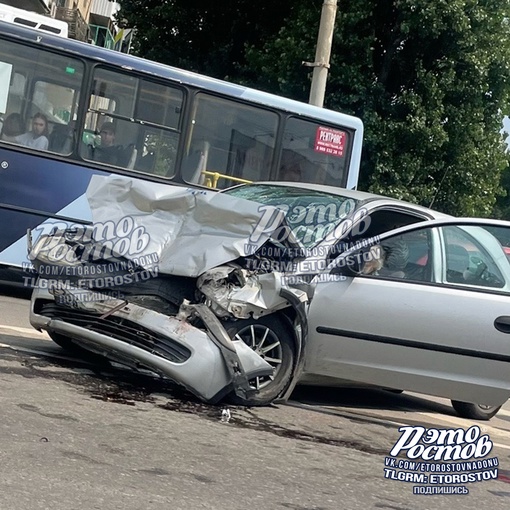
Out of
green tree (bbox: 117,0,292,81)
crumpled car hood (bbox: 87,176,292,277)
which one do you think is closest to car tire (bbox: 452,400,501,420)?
crumpled car hood (bbox: 87,176,292,277)

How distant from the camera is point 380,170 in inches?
730

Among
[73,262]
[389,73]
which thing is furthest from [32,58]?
[389,73]

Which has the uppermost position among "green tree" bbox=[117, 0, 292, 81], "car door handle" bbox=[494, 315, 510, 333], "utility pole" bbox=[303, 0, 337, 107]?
"green tree" bbox=[117, 0, 292, 81]

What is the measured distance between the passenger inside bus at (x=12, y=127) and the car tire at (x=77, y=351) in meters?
4.01

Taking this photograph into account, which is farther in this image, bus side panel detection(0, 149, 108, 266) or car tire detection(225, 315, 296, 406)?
bus side panel detection(0, 149, 108, 266)

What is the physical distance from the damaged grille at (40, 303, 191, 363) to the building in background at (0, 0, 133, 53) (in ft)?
56.8

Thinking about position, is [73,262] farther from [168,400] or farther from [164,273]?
[168,400]

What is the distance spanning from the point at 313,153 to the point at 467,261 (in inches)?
223

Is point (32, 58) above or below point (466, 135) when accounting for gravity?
below

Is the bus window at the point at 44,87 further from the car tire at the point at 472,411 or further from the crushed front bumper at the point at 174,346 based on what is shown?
the car tire at the point at 472,411

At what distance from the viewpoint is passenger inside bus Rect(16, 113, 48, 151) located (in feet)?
35.2

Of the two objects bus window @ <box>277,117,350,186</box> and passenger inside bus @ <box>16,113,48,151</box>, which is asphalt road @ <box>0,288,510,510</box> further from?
bus window @ <box>277,117,350,186</box>

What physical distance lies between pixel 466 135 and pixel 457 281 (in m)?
13.1

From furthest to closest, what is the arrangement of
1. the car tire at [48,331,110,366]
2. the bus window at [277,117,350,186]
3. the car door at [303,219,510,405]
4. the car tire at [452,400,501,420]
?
the bus window at [277,117,350,186] < the car tire at [452,400,501,420] < the car tire at [48,331,110,366] < the car door at [303,219,510,405]
